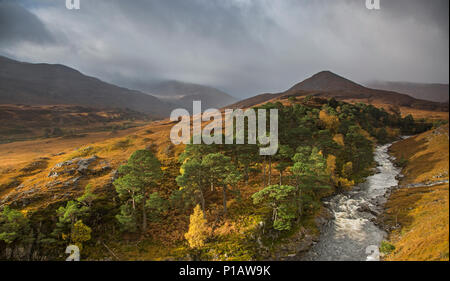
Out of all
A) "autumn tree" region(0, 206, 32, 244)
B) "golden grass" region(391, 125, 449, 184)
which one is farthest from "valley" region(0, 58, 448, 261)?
"golden grass" region(391, 125, 449, 184)

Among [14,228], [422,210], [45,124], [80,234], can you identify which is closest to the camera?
[14,228]

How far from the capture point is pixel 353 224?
22969 millimetres

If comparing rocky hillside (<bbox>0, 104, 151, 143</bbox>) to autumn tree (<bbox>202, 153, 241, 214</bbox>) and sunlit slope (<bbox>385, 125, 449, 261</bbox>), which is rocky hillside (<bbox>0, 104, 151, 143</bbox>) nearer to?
autumn tree (<bbox>202, 153, 241, 214</bbox>)

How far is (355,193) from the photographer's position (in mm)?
30906

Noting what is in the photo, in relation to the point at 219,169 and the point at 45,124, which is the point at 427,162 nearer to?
the point at 219,169

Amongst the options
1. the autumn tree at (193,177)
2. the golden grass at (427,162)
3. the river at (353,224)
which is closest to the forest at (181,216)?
the autumn tree at (193,177)

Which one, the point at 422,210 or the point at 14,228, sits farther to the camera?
the point at 422,210

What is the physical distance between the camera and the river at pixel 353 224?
60.6 ft

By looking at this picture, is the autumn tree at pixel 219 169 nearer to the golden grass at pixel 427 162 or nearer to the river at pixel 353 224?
the river at pixel 353 224

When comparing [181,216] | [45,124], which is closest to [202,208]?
[181,216]

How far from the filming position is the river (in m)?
18.5
